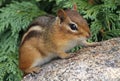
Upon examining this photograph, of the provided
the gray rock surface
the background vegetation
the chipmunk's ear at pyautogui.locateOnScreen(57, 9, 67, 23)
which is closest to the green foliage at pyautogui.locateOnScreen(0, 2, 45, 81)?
the background vegetation

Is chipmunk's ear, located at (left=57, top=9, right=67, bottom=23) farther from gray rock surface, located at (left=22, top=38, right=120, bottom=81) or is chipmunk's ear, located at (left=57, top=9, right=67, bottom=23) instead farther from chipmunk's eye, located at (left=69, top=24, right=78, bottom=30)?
gray rock surface, located at (left=22, top=38, right=120, bottom=81)

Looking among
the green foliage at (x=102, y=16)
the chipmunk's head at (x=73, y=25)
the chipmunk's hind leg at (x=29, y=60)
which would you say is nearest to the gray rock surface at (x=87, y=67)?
the chipmunk's hind leg at (x=29, y=60)

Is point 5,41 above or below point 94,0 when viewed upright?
below

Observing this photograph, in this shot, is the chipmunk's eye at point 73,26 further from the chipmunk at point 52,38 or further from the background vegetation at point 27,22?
the background vegetation at point 27,22

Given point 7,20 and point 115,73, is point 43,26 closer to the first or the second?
point 115,73

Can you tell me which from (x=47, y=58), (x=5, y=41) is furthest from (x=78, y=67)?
(x=5, y=41)

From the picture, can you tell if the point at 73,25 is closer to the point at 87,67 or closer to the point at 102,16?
the point at 87,67
